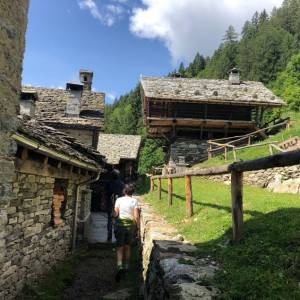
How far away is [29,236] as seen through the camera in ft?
24.0

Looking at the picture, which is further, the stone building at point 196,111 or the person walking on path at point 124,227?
the stone building at point 196,111

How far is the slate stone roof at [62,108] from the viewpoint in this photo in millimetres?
17969

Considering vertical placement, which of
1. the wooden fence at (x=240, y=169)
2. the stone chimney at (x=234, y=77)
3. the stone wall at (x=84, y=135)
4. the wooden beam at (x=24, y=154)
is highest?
the stone chimney at (x=234, y=77)

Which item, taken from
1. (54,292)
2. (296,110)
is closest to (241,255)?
(54,292)

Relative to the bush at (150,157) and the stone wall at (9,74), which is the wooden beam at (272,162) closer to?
the stone wall at (9,74)

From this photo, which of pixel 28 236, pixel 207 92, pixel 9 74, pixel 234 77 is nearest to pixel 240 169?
pixel 9 74

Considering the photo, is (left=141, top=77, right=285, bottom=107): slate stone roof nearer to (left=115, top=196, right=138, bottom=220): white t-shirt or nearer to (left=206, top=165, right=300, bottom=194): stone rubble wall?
(left=206, top=165, right=300, bottom=194): stone rubble wall

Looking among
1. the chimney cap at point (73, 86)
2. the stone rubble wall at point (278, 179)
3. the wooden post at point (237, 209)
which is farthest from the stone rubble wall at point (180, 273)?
the chimney cap at point (73, 86)

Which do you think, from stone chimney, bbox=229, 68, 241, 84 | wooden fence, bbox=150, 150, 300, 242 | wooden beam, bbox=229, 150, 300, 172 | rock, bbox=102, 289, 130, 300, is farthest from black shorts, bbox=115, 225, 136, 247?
stone chimney, bbox=229, 68, 241, 84

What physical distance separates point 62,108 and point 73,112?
975 millimetres

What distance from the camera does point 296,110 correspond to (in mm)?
38938

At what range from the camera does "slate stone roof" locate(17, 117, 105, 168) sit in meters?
6.04

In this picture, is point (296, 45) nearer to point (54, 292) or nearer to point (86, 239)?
point (86, 239)

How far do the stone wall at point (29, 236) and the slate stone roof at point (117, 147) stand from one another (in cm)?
1689
